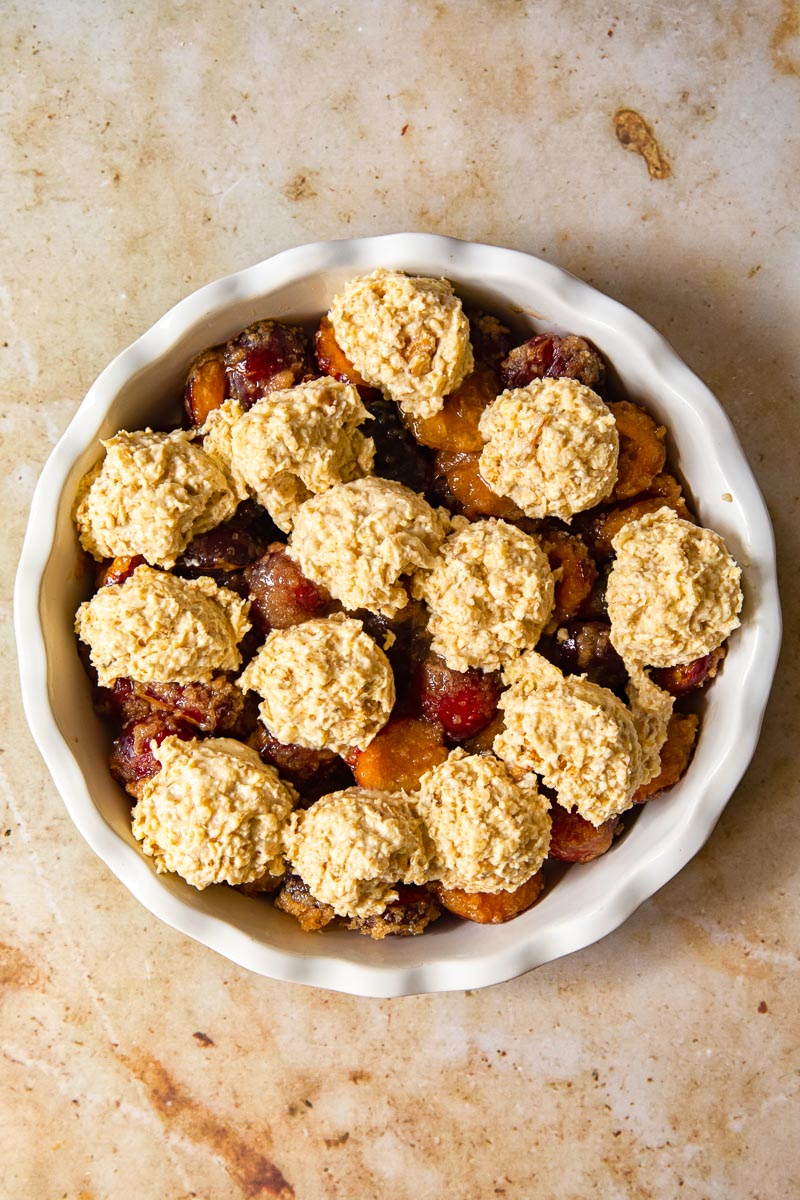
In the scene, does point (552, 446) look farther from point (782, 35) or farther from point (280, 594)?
point (782, 35)

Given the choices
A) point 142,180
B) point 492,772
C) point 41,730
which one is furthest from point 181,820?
point 142,180

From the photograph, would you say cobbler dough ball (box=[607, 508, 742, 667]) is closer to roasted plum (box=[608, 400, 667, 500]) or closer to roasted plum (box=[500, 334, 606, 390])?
roasted plum (box=[608, 400, 667, 500])

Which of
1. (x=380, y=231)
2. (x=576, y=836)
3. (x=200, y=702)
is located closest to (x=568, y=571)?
(x=576, y=836)

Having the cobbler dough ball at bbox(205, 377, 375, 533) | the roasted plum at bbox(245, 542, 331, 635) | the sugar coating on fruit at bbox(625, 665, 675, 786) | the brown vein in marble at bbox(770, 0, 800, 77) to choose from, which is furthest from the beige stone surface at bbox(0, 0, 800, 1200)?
the roasted plum at bbox(245, 542, 331, 635)

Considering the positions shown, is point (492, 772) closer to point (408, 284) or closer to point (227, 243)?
point (408, 284)

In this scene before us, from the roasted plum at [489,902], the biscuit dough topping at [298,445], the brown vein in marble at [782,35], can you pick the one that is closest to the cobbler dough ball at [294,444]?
the biscuit dough topping at [298,445]

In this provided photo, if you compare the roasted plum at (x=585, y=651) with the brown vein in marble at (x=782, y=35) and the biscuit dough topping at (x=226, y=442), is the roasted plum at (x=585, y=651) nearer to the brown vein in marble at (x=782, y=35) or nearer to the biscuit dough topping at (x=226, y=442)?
the biscuit dough topping at (x=226, y=442)
